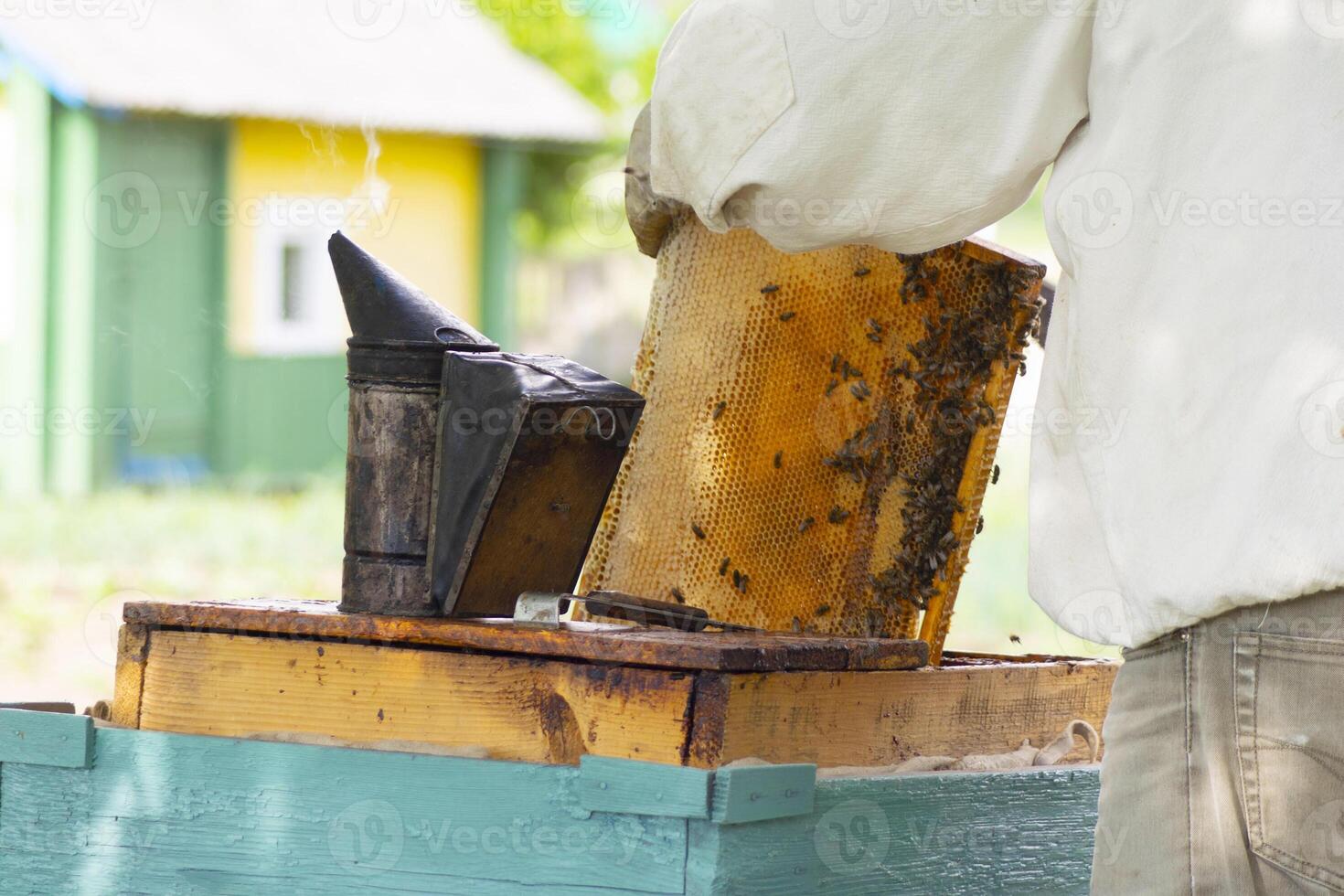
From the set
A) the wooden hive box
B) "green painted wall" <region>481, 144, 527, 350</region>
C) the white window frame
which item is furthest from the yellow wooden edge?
"green painted wall" <region>481, 144, 527, 350</region>

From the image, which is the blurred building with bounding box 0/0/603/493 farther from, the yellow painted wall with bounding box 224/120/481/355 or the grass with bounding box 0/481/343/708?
the grass with bounding box 0/481/343/708

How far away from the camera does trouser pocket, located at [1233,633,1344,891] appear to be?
1.62 m

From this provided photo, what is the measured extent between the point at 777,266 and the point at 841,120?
39.2 inches

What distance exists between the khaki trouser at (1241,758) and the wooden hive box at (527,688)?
52cm

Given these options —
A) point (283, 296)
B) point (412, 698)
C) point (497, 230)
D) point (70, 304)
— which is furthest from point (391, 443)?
point (497, 230)

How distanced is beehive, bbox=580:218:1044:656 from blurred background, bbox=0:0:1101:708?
22.2 ft

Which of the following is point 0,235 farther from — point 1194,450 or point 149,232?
point 1194,450

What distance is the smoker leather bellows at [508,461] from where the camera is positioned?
222 cm

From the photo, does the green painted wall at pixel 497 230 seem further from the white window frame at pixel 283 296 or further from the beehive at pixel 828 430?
the beehive at pixel 828 430

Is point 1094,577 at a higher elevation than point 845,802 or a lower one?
higher

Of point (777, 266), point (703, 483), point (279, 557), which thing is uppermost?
point (777, 266)

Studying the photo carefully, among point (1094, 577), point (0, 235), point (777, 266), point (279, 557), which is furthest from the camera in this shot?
point (0, 235)

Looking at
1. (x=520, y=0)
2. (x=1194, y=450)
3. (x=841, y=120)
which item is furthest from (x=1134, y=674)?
(x=520, y=0)

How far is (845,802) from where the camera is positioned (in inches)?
85.0
